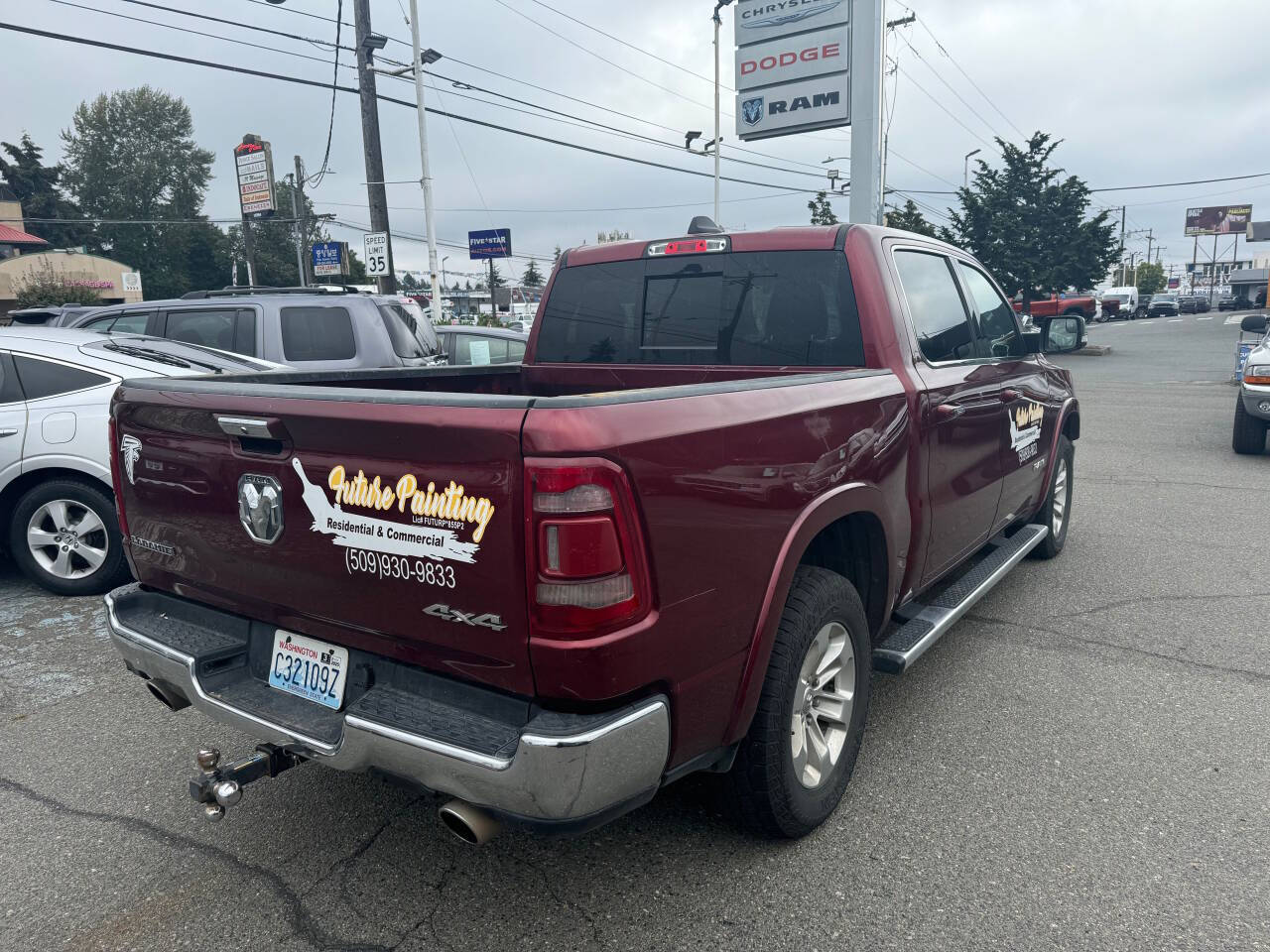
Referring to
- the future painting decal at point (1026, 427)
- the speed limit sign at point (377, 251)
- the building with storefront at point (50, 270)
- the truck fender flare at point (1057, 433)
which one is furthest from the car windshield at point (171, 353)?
the building with storefront at point (50, 270)

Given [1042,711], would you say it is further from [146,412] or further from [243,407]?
[146,412]

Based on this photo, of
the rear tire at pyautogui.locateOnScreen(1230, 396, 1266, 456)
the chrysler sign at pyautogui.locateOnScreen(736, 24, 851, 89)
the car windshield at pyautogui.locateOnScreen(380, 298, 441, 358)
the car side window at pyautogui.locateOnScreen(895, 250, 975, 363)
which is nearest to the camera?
the car side window at pyautogui.locateOnScreen(895, 250, 975, 363)

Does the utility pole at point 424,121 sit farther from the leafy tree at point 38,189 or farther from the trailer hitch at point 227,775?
the leafy tree at point 38,189

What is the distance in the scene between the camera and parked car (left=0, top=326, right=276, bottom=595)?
520 cm

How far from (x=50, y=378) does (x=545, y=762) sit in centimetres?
490

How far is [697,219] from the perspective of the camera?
13.4 feet

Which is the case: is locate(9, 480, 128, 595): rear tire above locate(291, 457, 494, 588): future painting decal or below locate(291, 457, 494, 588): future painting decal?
below

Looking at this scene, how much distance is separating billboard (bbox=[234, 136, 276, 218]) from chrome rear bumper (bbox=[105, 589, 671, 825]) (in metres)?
31.7

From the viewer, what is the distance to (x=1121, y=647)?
4352mm

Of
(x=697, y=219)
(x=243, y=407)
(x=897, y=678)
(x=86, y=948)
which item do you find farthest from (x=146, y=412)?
(x=897, y=678)

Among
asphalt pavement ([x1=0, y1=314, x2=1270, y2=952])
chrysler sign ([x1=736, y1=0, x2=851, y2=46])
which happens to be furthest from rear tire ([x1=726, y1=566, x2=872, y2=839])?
chrysler sign ([x1=736, y1=0, x2=851, y2=46])

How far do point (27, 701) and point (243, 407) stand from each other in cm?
251

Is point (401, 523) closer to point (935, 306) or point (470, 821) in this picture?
point (470, 821)

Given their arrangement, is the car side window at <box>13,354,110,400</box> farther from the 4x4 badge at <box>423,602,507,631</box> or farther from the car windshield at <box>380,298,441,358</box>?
the 4x4 badge at <box>423,602,507,631</box>
